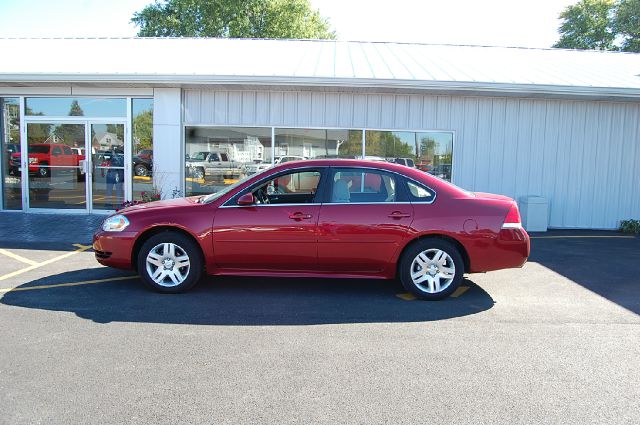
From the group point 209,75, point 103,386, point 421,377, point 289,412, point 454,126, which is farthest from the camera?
point 454,126

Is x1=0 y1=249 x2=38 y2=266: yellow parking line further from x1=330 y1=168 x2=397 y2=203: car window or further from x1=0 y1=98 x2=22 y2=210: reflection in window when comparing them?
x1=0 y1=98 x2=22 y2=210: reflection in window

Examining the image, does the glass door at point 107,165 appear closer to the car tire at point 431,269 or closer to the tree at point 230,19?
the car tire at point 431,269

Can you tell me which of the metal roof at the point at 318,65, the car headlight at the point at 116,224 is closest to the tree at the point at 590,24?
the metal roof at the point at 318,65

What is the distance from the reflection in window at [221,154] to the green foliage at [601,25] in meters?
31.9

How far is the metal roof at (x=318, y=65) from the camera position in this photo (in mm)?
10430

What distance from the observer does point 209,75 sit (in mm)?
10461

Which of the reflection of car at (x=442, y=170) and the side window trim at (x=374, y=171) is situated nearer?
the side window trim at (x=374, y=171)

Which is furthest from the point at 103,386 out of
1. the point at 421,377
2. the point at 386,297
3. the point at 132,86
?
the point at 132,86

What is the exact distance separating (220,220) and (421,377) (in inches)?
118

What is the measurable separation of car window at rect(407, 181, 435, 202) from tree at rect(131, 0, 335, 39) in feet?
101

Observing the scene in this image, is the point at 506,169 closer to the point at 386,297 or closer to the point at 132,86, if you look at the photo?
the point at 386,297

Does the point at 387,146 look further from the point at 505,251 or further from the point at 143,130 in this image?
the point at 505,251

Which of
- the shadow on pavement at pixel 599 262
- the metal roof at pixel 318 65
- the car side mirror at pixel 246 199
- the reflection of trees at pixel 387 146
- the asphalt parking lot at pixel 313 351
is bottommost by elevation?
the asphalt parking lot at pixel 313 351

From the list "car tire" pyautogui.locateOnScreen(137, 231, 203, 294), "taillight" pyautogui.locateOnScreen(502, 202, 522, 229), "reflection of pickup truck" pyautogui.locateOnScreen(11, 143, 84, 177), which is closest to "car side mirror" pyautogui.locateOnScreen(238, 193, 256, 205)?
"car tire" pyautogui.locateOnScreen(137, 231, 203, 294)
